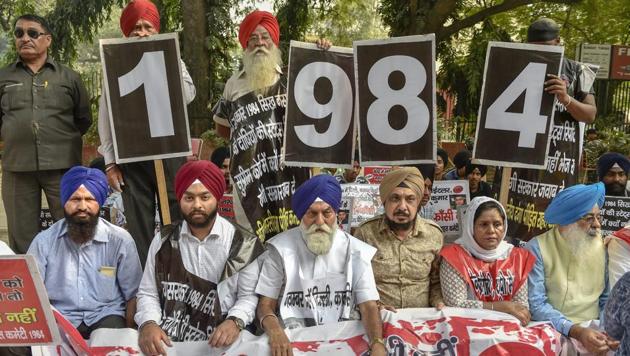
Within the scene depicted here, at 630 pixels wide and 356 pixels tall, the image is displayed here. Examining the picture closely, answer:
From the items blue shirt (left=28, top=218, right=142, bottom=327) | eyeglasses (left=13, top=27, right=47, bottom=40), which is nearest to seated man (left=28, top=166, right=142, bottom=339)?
blue shirt (left=28, top=218, right=142, bottom=327)

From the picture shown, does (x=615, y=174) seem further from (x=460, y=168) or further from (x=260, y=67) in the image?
(x=260, y=67)

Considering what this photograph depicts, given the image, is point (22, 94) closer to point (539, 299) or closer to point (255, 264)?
point (255, 264)

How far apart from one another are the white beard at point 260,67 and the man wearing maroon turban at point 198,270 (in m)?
1.09

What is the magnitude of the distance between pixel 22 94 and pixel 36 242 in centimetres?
166

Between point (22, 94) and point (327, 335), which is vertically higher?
point (22, 94)

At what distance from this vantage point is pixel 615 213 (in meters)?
6.83

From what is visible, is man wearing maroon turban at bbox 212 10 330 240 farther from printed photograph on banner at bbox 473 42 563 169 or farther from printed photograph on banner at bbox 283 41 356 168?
printed photograph on banner at bbox 473 42 563 169

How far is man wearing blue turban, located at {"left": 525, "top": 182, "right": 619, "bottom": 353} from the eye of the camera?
177 inches

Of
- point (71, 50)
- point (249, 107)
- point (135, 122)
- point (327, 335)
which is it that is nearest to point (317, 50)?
point (249, 107)

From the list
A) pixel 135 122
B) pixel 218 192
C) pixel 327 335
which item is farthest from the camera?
pixel 135 122

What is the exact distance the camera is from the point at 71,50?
46.6 feet

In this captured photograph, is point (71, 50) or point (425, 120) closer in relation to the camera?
point (425, 120)

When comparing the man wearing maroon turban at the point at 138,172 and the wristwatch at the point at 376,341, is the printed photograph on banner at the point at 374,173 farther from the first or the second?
the wristwatch at the point at 376,341

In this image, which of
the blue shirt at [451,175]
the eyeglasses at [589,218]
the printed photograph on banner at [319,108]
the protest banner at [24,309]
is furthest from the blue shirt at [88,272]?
the blue shirt at [451,175]
